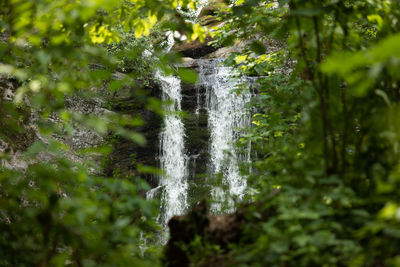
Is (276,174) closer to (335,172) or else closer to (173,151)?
(335,172)

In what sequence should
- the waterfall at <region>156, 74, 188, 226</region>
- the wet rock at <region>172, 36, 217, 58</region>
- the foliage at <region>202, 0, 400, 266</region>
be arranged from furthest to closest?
1. the wet rock at <region>172, 36, 217, 58</region>
2. the waterfall at <region>156, 74, 188, 226</region>
3. the foliage at <region>202, 0, 400, 266</region>

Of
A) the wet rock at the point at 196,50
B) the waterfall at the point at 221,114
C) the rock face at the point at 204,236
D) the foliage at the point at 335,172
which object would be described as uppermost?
the wet rock at the point at 196,50

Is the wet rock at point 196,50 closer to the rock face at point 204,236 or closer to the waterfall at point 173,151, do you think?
the waterfall at point 173,151

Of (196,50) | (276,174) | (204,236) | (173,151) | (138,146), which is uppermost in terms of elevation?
(196,50)

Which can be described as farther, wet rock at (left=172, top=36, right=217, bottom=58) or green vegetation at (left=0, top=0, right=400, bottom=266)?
wet rock at (left=172, top=36, right=217, bottom=58)

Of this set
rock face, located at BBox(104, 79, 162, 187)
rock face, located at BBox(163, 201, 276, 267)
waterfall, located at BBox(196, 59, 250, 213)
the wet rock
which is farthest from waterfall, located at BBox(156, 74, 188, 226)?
rock face, located at BBox(163, 201, 276, 267)

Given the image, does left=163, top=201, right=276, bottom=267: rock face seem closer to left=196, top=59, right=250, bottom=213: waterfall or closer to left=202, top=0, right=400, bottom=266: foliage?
left=202, top=0, right=400, bottom=266: foliage

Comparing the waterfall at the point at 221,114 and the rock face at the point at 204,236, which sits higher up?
the waterfall at the point at 221,114

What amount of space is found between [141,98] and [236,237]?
108 centimetres

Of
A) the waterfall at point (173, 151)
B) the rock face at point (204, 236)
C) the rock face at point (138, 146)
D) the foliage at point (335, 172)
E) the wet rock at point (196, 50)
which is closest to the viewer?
the foliage at point (335, 172)

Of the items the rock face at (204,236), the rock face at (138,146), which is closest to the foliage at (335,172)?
the rock face at (204,236)

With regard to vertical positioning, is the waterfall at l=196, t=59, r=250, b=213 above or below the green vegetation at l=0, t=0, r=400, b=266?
above

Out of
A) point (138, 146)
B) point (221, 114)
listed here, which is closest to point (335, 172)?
point (221, 114)

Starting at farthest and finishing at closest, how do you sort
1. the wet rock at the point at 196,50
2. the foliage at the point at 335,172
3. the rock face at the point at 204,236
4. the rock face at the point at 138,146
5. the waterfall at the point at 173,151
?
1. the wet rock at the point at 196,50
2. the rock face at the point at 138,146
3. the waterfall at the point at 173,151
4. the rock face at the point at 204,236
5. the foliage at the point at 335,172
